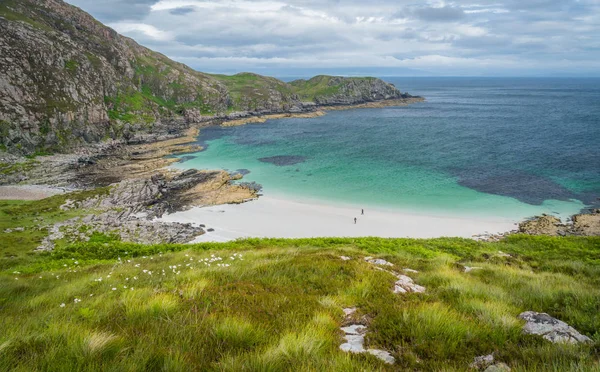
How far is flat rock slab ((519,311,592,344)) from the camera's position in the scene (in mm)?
5578

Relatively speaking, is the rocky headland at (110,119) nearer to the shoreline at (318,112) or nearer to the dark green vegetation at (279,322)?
the shoreline at (318,112)

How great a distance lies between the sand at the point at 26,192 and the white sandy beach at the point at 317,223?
2358 cm

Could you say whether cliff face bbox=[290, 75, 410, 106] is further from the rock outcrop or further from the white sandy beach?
Answer: the rock outcrop

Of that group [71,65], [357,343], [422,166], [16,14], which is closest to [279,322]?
[357,343]

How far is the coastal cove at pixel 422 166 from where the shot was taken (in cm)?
4391

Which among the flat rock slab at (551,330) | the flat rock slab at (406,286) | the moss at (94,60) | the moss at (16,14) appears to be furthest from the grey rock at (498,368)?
the moss at (16,14)

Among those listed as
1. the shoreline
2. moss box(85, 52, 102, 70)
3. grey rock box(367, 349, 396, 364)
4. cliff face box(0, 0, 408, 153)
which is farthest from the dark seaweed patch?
moss box(85, 52, 102, 70)

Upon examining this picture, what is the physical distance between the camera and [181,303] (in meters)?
6.84

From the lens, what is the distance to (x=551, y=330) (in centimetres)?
589

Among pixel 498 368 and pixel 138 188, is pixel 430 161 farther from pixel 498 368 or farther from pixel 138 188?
pixel 498 368

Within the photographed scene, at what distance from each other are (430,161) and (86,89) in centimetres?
9700

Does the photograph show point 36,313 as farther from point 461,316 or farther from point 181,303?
point 461,316

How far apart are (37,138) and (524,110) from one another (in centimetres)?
17944

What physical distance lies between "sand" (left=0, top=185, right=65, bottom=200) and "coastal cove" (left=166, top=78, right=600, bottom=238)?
23.1m
